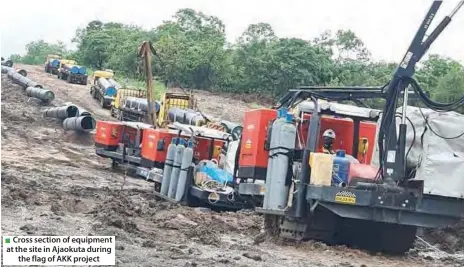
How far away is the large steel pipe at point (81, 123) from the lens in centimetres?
3191

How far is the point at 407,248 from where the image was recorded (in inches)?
494

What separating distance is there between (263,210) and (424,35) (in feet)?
11.9

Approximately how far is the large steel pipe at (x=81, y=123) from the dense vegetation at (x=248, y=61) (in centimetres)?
1429

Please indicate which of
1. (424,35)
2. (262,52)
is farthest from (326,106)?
(262,52)

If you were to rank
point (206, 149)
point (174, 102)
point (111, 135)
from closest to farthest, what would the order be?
point (206, 149)
point (111, 135)
point (174, 102)

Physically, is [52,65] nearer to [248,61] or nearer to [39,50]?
[248,61]

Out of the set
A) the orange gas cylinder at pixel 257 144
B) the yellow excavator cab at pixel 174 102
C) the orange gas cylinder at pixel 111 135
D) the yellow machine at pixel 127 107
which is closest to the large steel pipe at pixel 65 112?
the yellow machine at pixel 127 107

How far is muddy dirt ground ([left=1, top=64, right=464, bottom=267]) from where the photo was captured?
10.5m

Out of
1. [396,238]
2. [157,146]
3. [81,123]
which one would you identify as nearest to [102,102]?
[81,123]

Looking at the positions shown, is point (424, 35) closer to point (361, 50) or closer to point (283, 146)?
point (283, 146)

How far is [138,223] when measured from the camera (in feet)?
45.0

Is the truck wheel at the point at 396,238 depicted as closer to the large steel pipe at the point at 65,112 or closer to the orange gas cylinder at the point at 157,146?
the orange gas cylinder at the point at 157,146

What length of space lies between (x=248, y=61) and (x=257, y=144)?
40620 mm

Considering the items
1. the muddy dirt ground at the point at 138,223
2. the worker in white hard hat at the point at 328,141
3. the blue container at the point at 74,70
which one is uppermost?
the blue container at the point at 74,70
